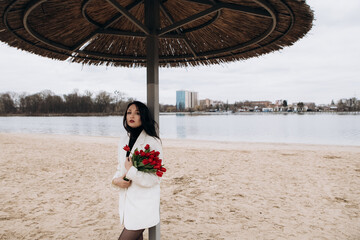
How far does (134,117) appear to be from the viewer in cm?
220

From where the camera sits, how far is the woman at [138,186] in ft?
6.57

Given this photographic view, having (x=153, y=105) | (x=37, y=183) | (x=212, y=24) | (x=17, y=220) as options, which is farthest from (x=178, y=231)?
(x=37, y=183)

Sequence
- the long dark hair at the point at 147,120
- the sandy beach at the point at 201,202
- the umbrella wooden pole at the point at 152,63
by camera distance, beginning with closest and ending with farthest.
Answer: the long dark hair at the point at 147,120
the umbrella wooden pole at the point at 152,63
the sandy beach at the point at 201,202

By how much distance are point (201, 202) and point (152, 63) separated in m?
3.61

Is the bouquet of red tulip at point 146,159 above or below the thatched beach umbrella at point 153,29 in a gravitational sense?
below

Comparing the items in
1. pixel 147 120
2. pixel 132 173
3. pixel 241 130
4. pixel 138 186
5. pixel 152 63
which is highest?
pixel 152 63

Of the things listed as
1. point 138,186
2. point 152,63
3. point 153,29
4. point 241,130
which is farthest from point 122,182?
point 241,130

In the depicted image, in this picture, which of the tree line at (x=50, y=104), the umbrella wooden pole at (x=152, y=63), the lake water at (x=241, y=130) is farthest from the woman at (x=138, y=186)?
the tree line at (x=50, y=104)

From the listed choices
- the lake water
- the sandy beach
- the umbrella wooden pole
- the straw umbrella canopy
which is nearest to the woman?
the umbrella wooden pole

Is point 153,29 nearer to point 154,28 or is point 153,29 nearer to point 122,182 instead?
point 154,28

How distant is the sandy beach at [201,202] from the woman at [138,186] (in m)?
1.71

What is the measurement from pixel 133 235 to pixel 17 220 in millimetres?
3151

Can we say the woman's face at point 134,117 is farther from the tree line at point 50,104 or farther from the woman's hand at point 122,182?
the tree line at point 50,104

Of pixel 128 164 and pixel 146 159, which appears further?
pixel 128 164
